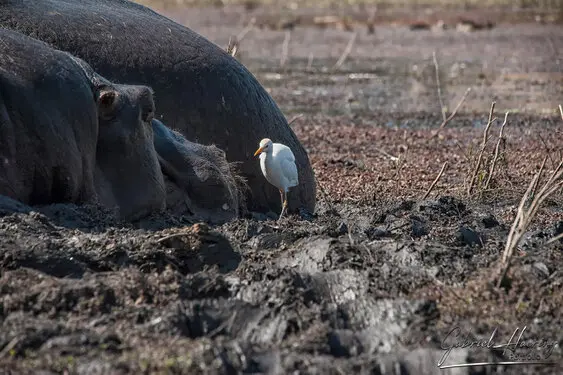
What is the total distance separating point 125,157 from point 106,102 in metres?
0.34

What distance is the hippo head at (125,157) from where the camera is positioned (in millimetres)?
6777

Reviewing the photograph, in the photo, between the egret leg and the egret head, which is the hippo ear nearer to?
the egret head

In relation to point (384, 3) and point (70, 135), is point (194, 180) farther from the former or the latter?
point (384, 3)

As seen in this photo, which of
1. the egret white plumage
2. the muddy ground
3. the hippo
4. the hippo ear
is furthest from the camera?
the egret white plumage

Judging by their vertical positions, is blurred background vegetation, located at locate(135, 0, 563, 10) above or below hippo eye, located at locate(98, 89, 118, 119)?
below

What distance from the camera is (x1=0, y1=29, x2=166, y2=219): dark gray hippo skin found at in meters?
6.17

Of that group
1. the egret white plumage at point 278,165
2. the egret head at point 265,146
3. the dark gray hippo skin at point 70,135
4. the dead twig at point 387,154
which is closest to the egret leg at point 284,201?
the egret white plumage at point 278,165

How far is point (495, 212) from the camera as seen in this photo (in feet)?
27.5

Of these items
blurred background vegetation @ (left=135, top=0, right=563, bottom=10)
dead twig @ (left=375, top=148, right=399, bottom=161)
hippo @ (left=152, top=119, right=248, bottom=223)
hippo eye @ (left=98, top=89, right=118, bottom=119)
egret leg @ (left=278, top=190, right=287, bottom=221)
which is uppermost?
hippo eye @ (left=98, top=89, right=118, bottom=119)

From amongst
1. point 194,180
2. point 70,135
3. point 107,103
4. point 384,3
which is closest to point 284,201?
point 194,180

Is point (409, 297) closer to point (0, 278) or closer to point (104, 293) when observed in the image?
point (104, 293)

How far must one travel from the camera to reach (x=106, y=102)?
22.2ft

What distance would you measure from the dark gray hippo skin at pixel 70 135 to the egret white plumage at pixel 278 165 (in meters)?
0.99

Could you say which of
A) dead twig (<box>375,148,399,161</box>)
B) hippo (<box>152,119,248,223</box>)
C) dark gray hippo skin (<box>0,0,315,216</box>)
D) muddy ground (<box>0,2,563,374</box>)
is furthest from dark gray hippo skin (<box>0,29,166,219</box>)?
dead twig (<box>375,148,399,161</box>)
